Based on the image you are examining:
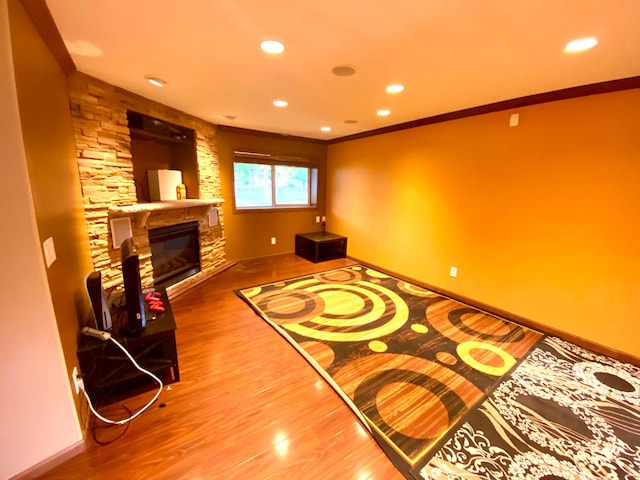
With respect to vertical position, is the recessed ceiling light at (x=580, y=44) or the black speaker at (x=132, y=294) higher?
the recessed ceiling light at (x=580, y=44)

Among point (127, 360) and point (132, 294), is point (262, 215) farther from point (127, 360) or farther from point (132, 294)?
point (127, 360)

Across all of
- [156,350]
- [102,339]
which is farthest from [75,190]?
[156,350]

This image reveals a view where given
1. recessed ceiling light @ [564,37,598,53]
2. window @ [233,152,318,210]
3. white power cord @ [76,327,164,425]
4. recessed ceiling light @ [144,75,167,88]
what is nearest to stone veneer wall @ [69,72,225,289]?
recessed ceiling light @ [144,75,167,88]

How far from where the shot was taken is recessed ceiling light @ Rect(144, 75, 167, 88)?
2.22 m

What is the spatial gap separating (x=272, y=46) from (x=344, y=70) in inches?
22.9

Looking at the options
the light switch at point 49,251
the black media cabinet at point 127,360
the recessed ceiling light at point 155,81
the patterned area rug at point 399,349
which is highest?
the recessed ceiling light at point 155,81

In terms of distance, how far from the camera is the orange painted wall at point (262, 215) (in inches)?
168

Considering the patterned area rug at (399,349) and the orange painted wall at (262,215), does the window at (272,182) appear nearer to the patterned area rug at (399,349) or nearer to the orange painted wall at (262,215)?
the orange painted wall at (262,215)

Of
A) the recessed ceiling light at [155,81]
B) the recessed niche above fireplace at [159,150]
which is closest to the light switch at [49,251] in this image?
the recessed ceiling light at [155,81]

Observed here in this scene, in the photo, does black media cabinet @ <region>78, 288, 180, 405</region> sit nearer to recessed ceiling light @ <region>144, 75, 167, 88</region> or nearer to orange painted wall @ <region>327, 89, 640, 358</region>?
recessed ceiling light @ <region>144, 75, 167, 88</region>

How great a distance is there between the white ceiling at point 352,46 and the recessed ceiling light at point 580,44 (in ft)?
0.13

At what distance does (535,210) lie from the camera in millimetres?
2637

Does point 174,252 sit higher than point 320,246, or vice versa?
point 174,252

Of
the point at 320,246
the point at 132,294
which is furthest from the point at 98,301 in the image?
the point at 320,246
